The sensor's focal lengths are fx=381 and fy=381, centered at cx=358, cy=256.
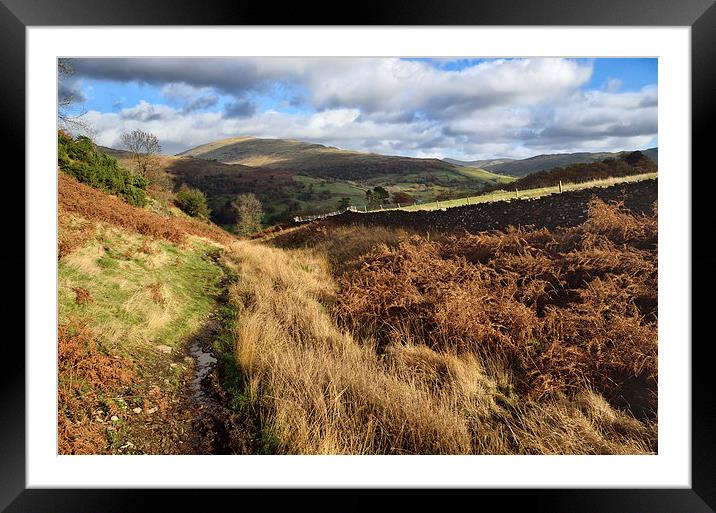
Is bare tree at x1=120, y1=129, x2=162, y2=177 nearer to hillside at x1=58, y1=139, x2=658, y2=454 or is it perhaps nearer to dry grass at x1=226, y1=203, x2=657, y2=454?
hillside at x1=58, y1=139, x2=658, y2=454

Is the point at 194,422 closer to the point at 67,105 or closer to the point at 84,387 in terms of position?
the point at 84,387

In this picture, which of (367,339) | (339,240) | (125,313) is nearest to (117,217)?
(125,313)

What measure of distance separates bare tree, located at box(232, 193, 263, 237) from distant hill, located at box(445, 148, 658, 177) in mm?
2441

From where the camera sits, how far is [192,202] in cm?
484

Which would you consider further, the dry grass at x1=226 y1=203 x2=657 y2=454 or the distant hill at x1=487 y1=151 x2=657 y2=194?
the distant hill at x1=487 y1=151 x2=657 y2=194

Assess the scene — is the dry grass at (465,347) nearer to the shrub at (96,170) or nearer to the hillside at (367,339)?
the hillside at (367,339)

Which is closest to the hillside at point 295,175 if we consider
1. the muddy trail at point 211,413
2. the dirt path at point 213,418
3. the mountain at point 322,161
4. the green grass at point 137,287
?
the mountain at point 322,161

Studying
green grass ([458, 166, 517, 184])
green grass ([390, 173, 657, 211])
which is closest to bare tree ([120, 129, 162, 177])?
green grass ([390, 173, 657, 211])

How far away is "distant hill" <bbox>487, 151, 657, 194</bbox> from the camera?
11.9 ft

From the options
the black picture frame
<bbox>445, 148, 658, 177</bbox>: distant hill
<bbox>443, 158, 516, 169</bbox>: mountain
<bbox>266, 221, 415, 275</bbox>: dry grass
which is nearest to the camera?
the black picture frame

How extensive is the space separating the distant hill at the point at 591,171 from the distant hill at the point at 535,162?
4 centimetres
